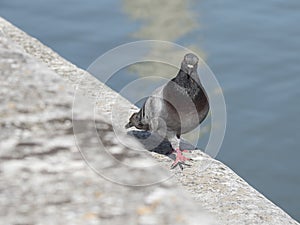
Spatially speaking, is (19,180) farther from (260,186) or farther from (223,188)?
(260,186)

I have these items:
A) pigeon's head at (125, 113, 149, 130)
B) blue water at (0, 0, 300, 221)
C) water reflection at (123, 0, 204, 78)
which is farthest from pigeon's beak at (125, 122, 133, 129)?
water reflection at (123, 0, 204, 78)

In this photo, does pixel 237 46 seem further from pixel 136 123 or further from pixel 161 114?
pixel 161 114

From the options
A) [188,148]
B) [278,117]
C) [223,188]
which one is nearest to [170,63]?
[278,117]

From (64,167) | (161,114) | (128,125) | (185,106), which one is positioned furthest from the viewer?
(128,125)

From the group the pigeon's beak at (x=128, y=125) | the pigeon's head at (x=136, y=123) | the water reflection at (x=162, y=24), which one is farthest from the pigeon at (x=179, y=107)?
the water reflection at (x=162, y=24)

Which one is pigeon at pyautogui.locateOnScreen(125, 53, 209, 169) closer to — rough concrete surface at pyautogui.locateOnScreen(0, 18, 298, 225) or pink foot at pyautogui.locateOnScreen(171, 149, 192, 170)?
pink foot at pyautogui.locateOnScreen(171, 149, 192, 170)

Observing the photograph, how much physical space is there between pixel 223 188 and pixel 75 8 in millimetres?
17915

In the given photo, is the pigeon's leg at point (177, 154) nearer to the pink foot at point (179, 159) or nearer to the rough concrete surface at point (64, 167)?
the pink foot at point (179, 159)

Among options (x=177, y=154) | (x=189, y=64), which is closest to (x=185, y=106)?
(x=189, y=64)

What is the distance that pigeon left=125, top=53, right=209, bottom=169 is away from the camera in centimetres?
818

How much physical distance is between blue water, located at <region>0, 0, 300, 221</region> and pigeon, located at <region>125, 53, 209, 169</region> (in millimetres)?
9048

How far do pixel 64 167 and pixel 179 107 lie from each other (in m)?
5.25

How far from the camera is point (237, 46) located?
2259 cm

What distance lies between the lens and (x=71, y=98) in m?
3.49
